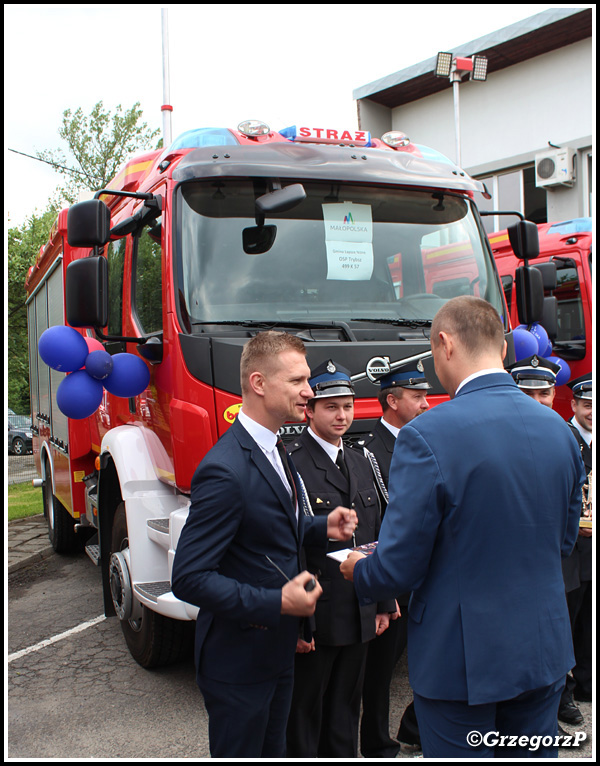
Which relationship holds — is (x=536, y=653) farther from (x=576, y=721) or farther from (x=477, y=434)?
(x=576, y=721)

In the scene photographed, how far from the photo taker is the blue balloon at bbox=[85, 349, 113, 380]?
4.22 m

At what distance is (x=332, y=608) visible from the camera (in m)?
2.98

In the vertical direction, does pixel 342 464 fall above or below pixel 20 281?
below

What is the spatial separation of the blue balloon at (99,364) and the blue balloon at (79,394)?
0.28 ft

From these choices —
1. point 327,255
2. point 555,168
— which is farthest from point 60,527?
Answer: point 555,168

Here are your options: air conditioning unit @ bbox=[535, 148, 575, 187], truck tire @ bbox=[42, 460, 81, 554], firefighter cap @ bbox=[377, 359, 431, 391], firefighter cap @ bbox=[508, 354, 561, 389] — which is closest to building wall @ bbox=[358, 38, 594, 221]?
→ air conditioning unit @ bbox=[535, 148, 575, 187]

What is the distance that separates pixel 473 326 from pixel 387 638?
1993 mm

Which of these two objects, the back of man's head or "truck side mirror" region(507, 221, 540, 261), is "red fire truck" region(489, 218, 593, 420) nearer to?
"truck side mirror" region(507, 221, 540, 261)

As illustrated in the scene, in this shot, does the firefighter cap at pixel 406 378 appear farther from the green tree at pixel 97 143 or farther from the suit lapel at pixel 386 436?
the green tree at pixel 97 143

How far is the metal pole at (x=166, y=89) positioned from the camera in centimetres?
591

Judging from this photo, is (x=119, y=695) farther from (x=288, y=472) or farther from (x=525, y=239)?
(x=525, y=239)

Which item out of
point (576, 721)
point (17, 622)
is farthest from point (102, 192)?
point (576, 721)

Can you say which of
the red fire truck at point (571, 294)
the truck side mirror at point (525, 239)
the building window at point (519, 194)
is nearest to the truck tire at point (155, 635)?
the truck side mirror at point (525, 239)

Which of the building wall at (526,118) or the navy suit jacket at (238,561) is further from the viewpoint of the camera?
the building wall at (526,118)
